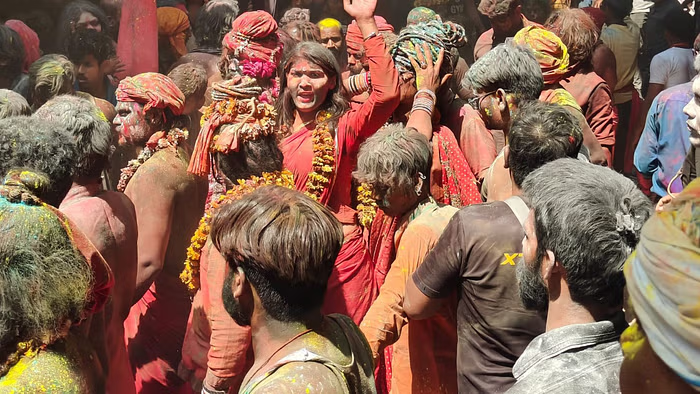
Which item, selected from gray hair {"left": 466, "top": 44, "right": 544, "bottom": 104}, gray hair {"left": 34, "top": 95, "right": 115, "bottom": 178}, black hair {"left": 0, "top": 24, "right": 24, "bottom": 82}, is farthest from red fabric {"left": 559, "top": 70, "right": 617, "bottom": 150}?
black hair {"left": 0, "top": 24, "right": 24, "bottom": 82}

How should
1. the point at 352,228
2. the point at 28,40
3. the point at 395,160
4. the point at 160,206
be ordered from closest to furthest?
the point at 395,160 < the point at 352,228 < the point at 160,206 < the point at 28,40

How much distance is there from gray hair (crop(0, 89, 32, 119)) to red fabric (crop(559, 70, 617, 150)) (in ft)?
12.0

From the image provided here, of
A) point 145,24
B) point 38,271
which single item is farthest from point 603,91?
point 38,271

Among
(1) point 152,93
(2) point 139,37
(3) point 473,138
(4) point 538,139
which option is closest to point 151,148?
(1) point 152,93

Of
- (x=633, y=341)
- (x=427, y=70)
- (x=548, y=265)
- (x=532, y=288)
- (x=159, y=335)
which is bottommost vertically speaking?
(x=159, y=335)

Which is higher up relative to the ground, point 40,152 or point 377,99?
point 40,152

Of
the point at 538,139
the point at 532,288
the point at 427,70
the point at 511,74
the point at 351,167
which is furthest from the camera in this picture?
the point at 427,70

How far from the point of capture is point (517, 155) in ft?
10.9

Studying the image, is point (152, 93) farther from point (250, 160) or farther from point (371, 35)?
point (371, 35)

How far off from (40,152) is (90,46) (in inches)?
171

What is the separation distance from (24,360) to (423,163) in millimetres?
1970

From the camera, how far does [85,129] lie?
374 centimetres

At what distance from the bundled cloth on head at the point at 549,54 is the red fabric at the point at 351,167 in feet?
3.87

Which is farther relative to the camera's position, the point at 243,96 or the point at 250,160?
the point at 243,96
